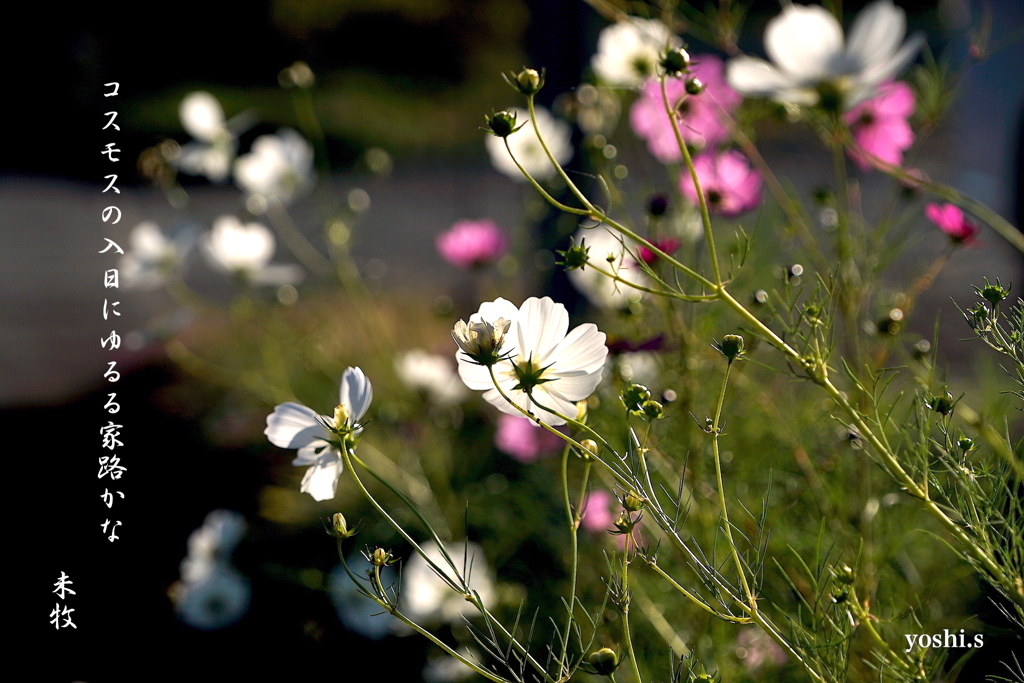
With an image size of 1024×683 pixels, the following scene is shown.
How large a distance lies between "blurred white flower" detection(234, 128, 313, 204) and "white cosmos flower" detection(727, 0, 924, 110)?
29.7 inches

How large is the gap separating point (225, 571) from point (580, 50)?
78cm

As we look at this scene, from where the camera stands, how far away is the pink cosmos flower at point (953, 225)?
0.64 m

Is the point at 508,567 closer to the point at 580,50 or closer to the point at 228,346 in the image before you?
the point at 580,50

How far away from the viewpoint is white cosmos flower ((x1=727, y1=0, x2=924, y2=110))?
1.56ft

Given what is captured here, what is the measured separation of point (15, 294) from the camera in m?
3.96

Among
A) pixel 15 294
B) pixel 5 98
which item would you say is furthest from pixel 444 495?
pixel 5 98

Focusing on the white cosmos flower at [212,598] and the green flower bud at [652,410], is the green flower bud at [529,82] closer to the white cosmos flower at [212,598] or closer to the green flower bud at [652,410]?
the green flower bud at [652,410]

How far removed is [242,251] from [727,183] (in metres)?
0.61

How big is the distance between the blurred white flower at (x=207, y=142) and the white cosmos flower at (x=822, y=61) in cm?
78

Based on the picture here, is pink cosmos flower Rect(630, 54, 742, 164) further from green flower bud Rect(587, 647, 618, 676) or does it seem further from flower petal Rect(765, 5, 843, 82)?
green flower bud Rect(587, 647, 618, 676)

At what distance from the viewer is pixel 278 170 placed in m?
1.16

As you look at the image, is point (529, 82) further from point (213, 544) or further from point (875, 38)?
point (213, 544)

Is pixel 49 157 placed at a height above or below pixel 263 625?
below

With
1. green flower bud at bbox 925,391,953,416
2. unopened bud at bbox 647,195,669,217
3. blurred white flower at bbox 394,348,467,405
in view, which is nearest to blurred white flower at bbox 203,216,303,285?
blurred white flower at bbox 394,348,467,405
